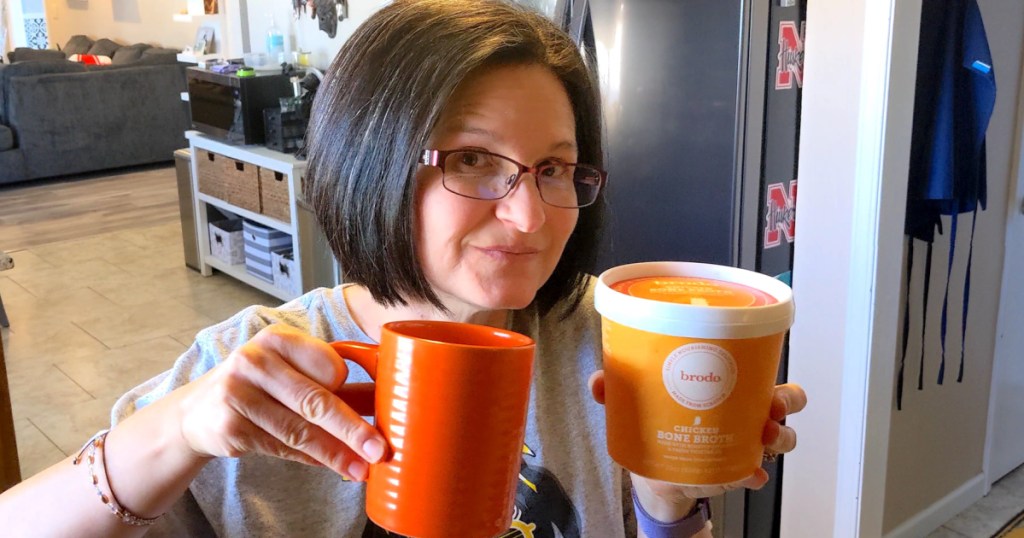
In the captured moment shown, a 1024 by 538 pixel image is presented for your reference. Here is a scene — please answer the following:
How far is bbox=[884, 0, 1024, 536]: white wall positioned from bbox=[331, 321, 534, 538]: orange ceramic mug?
2087mm

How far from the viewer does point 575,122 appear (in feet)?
3.48

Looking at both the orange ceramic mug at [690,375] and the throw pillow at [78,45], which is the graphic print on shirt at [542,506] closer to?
the orange ceramic mug at [690,375]

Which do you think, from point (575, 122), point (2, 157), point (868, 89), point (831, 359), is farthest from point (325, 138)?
point (2, 157)

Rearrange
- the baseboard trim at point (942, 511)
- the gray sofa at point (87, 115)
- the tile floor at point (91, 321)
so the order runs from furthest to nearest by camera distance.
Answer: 1. the gray sofa at point (87, 115)
2. the tile floor at point (91, 321)
3. the baseboard trim at point (942, 511)

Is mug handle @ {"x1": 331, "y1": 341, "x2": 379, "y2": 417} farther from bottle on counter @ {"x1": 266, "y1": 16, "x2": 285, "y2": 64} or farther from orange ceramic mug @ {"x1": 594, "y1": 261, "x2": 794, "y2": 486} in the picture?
bottle on counter @ {"x1": 266, "y1": 16, "x2": 285, "y2": 64}

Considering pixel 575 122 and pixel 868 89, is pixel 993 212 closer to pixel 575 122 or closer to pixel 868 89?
pixel 868 89

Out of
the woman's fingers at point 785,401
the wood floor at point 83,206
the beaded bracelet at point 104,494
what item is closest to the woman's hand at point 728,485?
the woman's fingers at point 785,401

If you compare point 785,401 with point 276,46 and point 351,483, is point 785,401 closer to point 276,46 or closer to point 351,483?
point 351,483

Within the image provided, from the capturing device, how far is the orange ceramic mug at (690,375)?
26.8 inches

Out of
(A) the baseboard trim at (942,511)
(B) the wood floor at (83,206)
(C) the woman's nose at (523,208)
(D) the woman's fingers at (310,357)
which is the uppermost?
(C) the woman's nose at (523,208)

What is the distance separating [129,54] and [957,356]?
7.74m

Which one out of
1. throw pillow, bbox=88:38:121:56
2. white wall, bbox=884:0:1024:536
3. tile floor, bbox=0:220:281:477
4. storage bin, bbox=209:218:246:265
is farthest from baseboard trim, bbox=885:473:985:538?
throw pillow, bbox=88:38:121:56

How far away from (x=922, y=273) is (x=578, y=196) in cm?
176

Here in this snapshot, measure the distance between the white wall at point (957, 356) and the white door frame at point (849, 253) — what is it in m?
0.41
